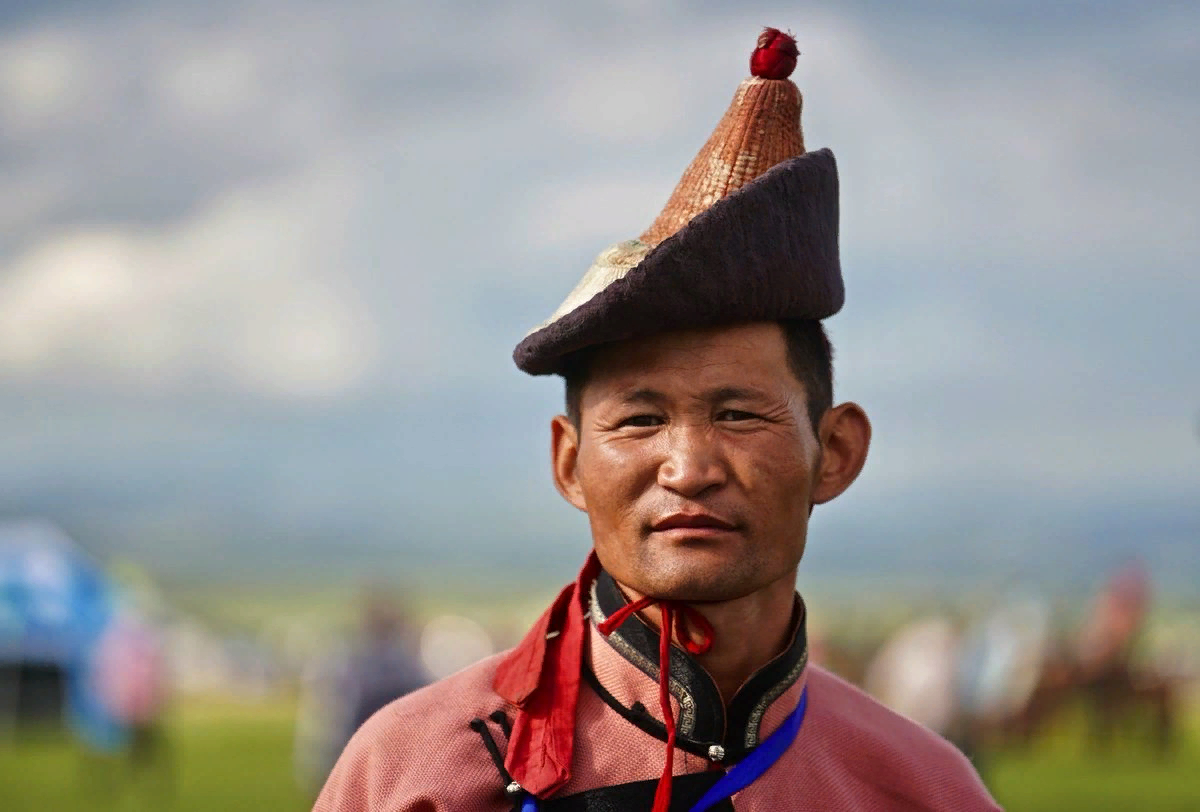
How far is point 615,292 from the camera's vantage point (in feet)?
10.2

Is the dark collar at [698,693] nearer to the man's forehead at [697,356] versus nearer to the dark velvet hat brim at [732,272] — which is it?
the man's forehead at [697,356]

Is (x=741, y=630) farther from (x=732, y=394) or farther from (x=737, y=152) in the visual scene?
(x=737, y=152)

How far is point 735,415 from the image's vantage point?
322 cm

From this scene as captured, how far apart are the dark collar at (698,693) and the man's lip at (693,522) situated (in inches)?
10.3

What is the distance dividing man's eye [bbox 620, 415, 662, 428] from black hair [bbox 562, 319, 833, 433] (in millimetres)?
158

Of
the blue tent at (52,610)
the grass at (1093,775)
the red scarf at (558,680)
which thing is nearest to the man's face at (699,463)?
the red scarf at (558,680)

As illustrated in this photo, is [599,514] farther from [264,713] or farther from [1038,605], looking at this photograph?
[264,713]

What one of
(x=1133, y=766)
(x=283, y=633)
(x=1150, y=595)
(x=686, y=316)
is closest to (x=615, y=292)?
(x=686, y=316)

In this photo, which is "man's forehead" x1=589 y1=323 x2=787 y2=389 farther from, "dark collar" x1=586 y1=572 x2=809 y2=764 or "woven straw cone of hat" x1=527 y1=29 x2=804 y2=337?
"dark collar" x1=586 y1=572 x2=809 y2=764

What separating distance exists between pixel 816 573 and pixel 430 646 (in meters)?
76.9

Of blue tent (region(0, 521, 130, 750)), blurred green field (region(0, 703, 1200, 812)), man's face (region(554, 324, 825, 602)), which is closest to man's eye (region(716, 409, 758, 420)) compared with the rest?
man's face (region(554, 324, 825, 602))

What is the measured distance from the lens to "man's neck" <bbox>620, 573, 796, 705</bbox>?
331cm

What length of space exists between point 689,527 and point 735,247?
53cm

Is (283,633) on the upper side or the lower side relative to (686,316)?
lower
